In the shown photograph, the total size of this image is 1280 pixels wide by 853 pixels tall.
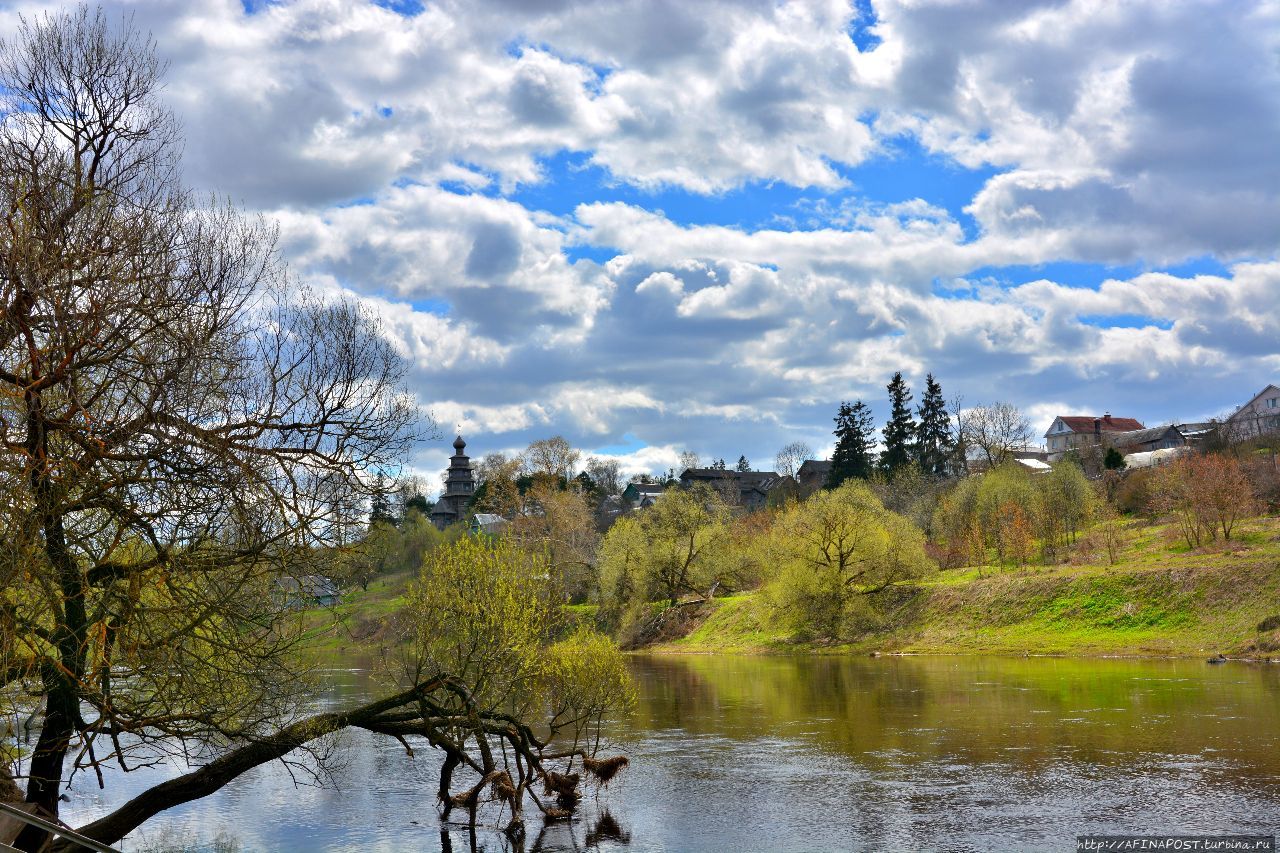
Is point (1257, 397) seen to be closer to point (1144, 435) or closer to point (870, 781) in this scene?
point (1144, 435)

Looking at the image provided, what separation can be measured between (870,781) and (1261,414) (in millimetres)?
130436

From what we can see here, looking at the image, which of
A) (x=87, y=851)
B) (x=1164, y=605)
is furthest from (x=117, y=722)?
(x=1164, y=605)

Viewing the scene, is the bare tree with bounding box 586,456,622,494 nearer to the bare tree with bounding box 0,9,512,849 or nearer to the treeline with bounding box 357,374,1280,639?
the treeline with bounding box 357,374,1280,639

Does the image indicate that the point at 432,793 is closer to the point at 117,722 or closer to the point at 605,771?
the point at 605,771

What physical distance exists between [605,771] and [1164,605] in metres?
38.8

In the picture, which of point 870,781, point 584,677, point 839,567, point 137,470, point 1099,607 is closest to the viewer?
point 137,470

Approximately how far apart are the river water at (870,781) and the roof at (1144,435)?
110 m

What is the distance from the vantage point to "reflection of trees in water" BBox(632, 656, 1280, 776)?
94.2 feet

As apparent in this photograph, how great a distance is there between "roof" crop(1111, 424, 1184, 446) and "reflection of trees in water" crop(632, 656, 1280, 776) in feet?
335

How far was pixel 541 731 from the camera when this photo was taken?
33.6m

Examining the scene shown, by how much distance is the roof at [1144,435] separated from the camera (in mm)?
141875

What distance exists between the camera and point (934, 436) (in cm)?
11088

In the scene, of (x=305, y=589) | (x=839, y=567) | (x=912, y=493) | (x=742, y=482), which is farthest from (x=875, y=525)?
(x=742, y=482)

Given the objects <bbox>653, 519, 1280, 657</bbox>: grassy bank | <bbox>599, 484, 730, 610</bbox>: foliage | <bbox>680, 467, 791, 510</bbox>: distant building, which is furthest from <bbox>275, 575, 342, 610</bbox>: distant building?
<bbox>680, 467, 791, 510</bbox>: distant building
